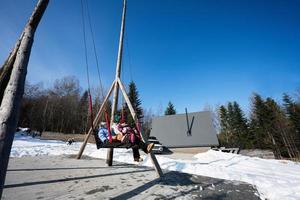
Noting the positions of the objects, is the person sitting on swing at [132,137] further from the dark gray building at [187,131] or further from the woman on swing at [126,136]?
the dark gray building at [187,131]

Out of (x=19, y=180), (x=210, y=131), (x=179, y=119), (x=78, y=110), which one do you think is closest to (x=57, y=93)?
(x=78, y=110)

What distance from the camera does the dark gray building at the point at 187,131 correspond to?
19620 mm

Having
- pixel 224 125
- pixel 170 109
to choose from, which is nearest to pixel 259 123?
pixel 224 125

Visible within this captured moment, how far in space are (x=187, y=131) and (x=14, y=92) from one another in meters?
20.5

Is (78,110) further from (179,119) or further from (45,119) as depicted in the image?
(179,119)

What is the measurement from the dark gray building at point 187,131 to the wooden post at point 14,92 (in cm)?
1928

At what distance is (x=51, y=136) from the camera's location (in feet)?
88.6

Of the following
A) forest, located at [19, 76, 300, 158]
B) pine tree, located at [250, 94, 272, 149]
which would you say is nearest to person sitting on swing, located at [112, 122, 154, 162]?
forest, located at [19, 76, 300, 158]

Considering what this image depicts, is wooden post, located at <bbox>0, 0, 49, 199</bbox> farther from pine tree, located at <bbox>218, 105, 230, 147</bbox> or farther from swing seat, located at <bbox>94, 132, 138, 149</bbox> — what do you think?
pine tree, located at <bbox>218, 105, 230, 147</bbox>

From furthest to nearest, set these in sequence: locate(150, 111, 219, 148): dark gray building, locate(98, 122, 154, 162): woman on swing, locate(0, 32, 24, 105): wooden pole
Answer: locate(150, 111, 219, 148): dark gray building, locate(98, 122, 154, 162): woman on swing, locate(0, 32, 24, 105): wooden pole

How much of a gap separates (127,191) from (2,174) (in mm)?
3022

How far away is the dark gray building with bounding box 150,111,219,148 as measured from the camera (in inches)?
772

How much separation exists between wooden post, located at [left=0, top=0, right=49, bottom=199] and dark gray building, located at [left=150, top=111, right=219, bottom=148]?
63.2ft

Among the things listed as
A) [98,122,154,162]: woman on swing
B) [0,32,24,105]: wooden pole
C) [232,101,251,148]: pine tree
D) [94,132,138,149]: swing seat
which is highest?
[232,101,251,148]: pine tree
